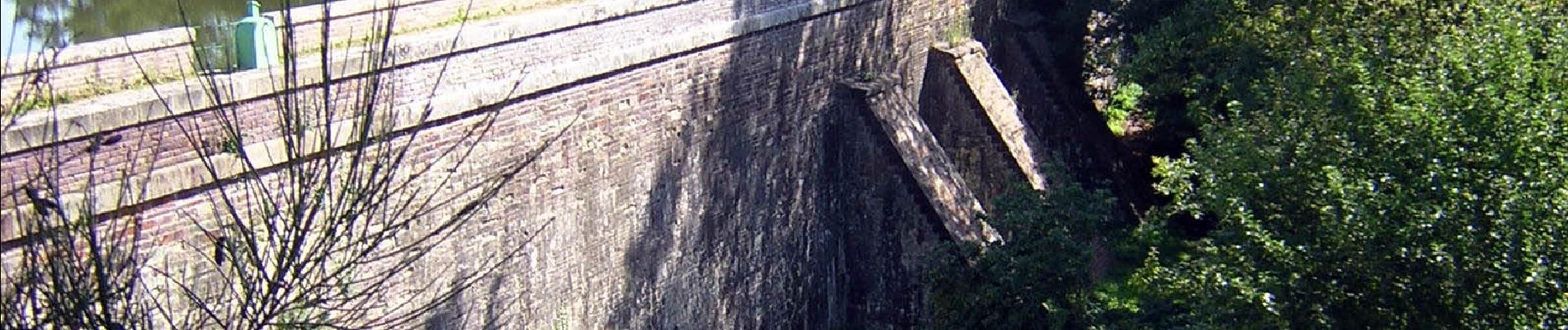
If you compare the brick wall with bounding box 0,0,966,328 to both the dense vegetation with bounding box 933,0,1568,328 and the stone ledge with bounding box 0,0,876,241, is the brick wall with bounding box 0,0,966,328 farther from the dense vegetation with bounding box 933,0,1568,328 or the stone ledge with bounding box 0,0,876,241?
the dense vegetation with bounding box 933,0,1568,328

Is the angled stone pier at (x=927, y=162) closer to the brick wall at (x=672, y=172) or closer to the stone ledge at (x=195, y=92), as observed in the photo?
the brick wall at (x=672, y=172)

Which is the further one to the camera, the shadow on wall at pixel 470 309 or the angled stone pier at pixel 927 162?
the angled stone pier at pixel 927 162

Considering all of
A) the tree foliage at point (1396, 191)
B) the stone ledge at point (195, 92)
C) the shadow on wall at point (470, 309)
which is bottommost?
the shadow on wall at point (470, 309)

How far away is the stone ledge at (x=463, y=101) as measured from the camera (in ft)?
22.2

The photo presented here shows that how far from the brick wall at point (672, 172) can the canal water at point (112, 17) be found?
2.13 ft

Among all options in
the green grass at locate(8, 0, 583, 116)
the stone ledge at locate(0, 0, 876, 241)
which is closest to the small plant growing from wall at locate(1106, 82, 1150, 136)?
the stone ledge at locate(0, 0, 876, 241)

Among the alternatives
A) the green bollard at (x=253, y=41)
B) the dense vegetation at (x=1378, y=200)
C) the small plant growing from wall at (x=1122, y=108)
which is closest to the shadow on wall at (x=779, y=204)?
the dense vegetation at (x=1378, y=200)

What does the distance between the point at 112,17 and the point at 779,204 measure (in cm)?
490

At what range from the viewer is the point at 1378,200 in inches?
364

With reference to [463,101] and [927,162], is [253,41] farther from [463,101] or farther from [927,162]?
[927,162]

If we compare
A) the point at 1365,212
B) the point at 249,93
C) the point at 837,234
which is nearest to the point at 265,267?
the point at 249,93

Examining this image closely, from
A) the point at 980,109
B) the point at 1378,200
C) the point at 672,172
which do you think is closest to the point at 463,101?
the point at 672,172

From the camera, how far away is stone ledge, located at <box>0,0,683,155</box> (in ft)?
21.6

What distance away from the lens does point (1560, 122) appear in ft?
30.6
